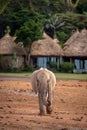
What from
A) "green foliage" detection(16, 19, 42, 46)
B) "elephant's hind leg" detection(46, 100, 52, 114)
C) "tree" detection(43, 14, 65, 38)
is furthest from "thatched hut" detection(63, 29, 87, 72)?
"elephant's hind leg" detection(46, 100, 52, 114)

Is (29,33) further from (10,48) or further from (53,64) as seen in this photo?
(53,64)

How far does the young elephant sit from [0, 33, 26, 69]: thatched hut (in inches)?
1460

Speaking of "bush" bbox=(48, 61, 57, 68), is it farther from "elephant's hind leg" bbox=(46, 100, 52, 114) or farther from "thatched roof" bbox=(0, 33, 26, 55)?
"elephant's hind leg" bbox=(46, 100, 52, 114)

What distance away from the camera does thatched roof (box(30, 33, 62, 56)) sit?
5312 cm

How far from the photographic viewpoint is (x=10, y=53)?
52.9 meters

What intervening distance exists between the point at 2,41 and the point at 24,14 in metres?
5.48

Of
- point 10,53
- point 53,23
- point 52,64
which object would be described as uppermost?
point 53,23

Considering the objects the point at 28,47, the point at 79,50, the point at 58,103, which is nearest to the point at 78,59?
the point at 79,50

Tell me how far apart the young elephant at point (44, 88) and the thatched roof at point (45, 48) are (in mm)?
37794

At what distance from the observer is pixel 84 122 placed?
507 inches

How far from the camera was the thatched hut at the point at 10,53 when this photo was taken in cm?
5253

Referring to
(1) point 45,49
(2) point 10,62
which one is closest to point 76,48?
(1) point 45,49

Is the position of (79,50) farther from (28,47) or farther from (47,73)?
(47,73)

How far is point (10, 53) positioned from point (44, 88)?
38.4 m
